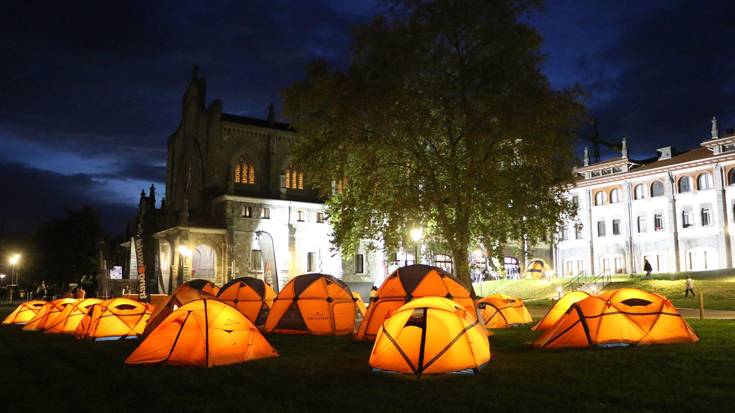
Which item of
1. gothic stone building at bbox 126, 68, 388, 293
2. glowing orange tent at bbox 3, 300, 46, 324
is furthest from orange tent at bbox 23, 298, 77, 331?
gothic stone building at bbox 126, 68, 388, 293

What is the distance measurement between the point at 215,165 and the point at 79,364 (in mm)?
44206

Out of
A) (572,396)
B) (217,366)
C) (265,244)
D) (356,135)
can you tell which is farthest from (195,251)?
(572,396)

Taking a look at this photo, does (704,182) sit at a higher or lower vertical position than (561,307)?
higher

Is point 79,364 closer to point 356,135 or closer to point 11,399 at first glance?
point 11,399

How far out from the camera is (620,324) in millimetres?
14000

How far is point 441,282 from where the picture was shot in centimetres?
1719

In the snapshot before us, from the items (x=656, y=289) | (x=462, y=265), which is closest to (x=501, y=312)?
(x=462, y=265)

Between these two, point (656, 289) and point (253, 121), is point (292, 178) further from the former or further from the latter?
point (656, 289)

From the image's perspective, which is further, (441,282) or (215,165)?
(215,165)

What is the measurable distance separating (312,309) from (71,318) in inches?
356

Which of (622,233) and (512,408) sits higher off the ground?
(622,233)

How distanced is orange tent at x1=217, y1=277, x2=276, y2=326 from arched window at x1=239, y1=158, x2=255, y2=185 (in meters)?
34.3

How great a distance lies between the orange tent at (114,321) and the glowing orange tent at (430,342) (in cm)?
1084

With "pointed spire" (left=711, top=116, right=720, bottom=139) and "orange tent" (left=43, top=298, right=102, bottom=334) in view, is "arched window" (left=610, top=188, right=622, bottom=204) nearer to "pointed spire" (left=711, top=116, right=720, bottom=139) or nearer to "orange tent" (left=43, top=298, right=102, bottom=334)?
"pointed spire" (left=711, top=116, right=720, bottom=139)
